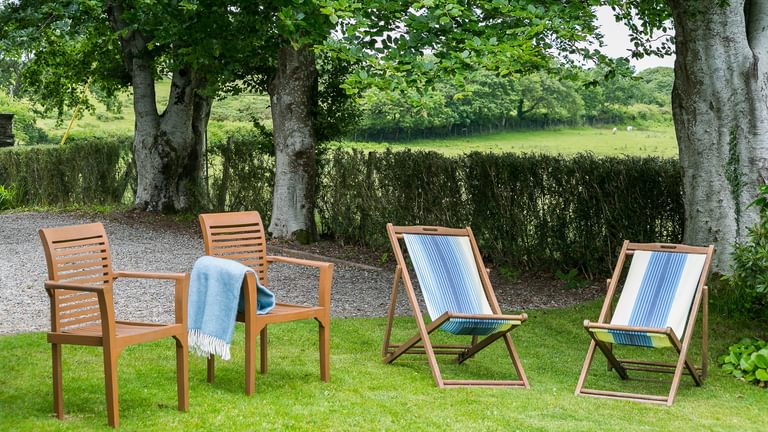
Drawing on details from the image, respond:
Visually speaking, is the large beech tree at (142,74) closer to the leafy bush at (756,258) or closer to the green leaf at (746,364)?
the leafy bush at (756,258)

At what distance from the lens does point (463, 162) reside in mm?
11430

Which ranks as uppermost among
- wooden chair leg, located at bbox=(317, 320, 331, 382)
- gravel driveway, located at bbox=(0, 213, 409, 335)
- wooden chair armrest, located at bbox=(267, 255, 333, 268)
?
wooden chair armrest, located at bbox=(267, 255, 333, 268)

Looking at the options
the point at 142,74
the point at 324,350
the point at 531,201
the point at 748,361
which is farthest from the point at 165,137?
the point at 748,361

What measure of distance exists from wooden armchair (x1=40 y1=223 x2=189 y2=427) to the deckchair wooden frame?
159 cm

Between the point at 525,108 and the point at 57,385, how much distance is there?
15.7 m

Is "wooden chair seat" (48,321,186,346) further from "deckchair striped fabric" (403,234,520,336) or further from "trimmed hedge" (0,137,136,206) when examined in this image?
"trimmed hedge" (0,137,136,206)

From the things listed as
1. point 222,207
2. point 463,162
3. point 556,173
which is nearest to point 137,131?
point 222,207

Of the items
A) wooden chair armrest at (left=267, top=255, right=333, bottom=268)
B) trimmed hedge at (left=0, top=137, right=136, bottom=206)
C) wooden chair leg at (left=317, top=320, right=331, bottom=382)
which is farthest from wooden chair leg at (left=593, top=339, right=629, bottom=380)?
trimmed hedge at (left=0, top=137, right=136, bottom=206)

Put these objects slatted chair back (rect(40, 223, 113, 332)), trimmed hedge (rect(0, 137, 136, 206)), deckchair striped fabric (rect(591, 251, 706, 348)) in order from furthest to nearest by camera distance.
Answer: trimmed hedge (rect(0, 137, 136, 206))
deckchair striped fabric (rect(591, 251, 706, 348))
slatted chair back (rect(40, 223, 113, 332))

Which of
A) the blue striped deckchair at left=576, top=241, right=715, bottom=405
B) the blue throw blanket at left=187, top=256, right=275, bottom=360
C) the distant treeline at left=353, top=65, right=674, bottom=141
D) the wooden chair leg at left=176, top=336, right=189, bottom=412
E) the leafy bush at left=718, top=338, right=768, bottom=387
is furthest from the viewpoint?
the distant treeline at left=353, top=65, right=674, bottom=141

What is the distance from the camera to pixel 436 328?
5.83m

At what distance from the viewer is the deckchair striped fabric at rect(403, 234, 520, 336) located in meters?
6.14

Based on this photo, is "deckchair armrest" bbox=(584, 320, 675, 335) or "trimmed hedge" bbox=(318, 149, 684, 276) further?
"trimmed hedge" bbox=(318, 149, 684, 276)

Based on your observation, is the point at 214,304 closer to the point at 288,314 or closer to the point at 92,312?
the point at 288,314
